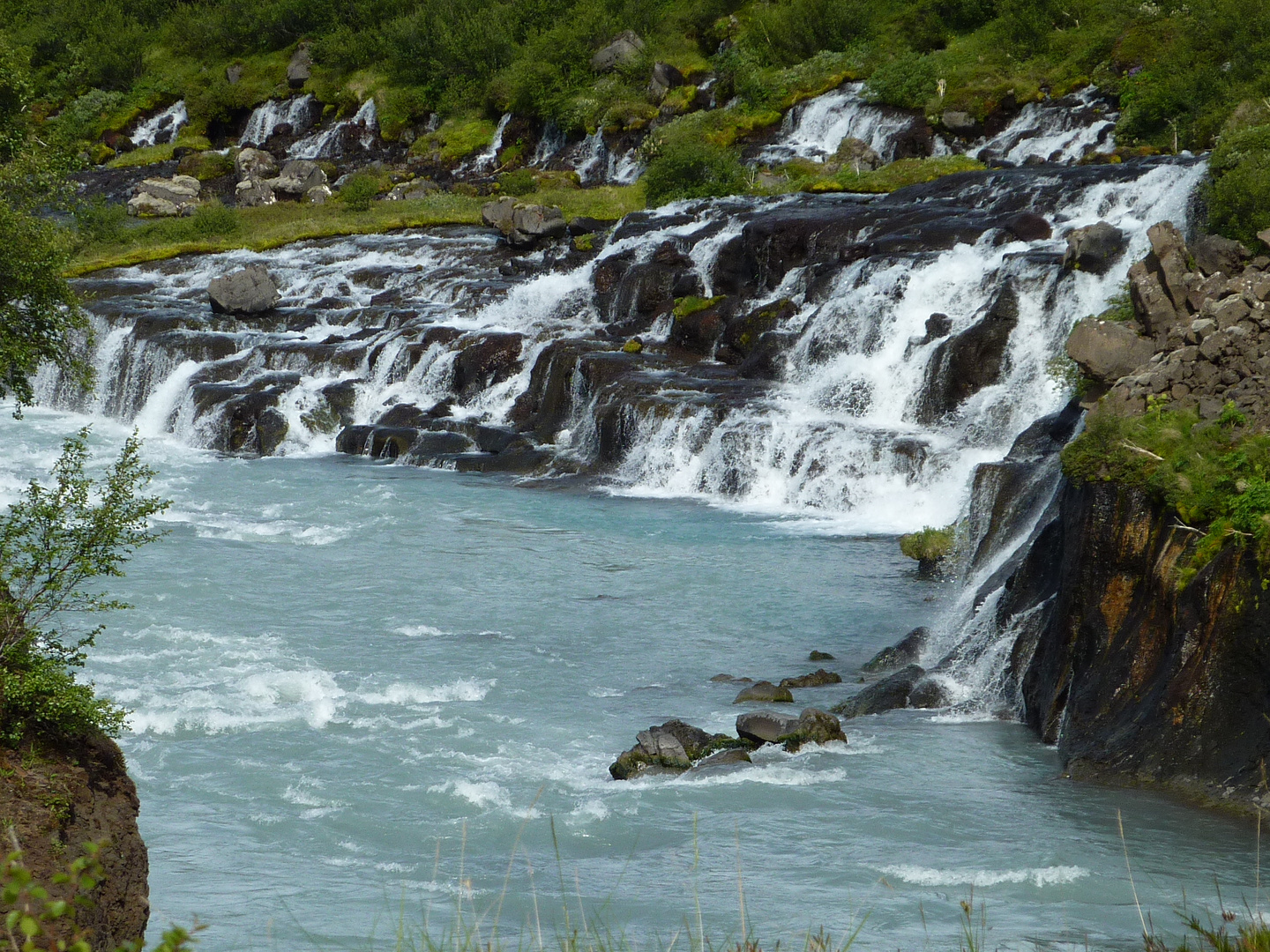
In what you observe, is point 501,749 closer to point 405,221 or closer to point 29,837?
point 29,837

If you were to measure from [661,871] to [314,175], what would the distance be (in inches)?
1857

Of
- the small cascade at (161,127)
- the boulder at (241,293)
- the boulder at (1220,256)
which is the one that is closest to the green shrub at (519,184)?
the boulder at (241,293)

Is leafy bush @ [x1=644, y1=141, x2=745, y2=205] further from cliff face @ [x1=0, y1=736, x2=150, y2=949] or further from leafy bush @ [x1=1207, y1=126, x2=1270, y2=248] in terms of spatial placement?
cliff face @ [x1=0, y1=736, x2=150, y2=949]

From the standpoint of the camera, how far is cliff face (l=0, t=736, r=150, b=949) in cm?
683

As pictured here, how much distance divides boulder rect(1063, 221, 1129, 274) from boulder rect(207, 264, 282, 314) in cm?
2202

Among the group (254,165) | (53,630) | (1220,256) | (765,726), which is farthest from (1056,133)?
A: (53,630)

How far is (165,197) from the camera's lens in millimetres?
51844

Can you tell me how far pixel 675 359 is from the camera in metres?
29.9

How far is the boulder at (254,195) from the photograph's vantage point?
5112cm

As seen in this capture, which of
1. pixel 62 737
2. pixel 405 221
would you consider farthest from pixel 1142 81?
pixel 62 737

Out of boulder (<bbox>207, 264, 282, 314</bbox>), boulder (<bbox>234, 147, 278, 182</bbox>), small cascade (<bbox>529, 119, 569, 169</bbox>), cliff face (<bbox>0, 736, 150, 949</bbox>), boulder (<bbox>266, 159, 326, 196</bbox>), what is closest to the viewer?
cliff face (<bbox>0, 736, 150, 949</bbox>)

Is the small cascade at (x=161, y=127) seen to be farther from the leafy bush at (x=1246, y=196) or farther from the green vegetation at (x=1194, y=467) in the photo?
the green vegetation at (x=1194, y=467)

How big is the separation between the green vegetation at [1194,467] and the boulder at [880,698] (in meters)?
3.12

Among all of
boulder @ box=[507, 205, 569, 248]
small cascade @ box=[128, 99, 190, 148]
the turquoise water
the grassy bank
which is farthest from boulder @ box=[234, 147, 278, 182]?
the turquoise water
